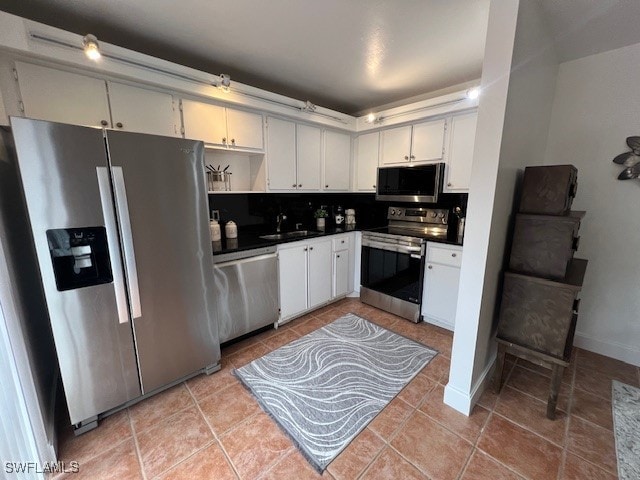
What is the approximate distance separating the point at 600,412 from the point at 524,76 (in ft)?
7.12

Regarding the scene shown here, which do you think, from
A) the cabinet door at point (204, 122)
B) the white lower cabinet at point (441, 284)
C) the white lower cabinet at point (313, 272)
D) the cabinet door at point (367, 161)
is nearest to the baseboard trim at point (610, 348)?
the white lower cabinet at point (441, 284)

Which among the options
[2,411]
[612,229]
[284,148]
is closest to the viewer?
[2,411]

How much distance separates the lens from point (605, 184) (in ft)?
7.13

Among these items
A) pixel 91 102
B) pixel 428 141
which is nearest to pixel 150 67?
pixel 91 102

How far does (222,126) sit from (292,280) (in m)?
1.62

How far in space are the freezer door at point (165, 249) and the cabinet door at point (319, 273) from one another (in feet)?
3.94

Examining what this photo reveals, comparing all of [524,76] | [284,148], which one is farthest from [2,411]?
[524,76]

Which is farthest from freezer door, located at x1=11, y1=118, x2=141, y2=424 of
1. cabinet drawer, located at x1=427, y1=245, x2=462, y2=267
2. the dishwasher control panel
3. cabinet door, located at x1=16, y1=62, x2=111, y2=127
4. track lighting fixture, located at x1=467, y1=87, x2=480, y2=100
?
track lighting fixture, located at x1=467, y1=87, x2=480, y2=100

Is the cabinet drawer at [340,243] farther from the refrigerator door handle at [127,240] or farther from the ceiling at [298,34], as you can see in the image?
the refrigerator door handle at [127,240]

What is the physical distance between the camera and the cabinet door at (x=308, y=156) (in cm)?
302

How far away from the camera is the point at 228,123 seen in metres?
2.42

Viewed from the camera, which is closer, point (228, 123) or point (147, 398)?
point (147, 398)

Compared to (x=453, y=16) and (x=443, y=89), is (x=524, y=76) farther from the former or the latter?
(x=443, y=89)

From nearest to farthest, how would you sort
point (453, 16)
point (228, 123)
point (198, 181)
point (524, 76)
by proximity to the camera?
point (524, 76), point (453, 16), point (198, 181), point (228, 123)
